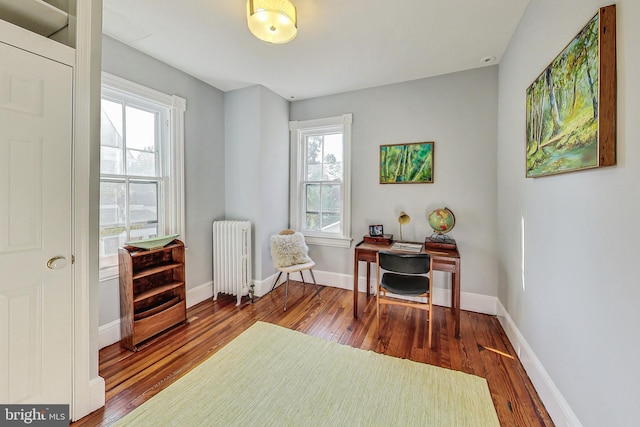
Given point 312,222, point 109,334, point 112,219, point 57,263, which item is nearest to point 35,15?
point 57,263

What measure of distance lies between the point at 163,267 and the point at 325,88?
109 inches

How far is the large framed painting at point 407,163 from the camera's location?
2.95 metres

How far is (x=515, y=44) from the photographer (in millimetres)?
2090

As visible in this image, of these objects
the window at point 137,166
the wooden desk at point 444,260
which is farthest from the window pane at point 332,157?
the window at point 137,166

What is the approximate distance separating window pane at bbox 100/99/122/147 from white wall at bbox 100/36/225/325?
305 mm

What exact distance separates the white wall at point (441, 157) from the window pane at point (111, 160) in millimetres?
2518

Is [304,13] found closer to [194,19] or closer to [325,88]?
[194,19]

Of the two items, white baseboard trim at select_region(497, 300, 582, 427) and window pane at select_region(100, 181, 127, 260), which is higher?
window pane at select_region(100, 181, 127, 260)

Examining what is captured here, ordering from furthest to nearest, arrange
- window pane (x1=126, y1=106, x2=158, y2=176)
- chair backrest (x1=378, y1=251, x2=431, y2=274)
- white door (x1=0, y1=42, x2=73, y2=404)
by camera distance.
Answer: window pane (x1=126, y1=106, x2=158, y2=176) < chair backrest (x1=378, y1=251, x2=431, y2=274) < white door (x1=0, y1=42, x2=73, y2=404)

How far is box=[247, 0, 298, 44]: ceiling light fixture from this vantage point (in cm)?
156

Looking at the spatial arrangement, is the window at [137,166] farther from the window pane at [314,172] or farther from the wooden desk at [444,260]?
the wooden desk at [444,260]

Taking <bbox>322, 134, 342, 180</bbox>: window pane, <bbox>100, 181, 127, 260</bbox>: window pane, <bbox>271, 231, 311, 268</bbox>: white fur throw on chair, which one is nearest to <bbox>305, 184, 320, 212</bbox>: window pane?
<bbox>322, 134, 342, 180</bbox>: window pane

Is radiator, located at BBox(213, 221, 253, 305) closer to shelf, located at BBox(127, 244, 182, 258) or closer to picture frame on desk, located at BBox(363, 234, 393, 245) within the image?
shelf, located at BBox(127, 244, 182, 258)

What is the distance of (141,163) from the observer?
2492 mm
